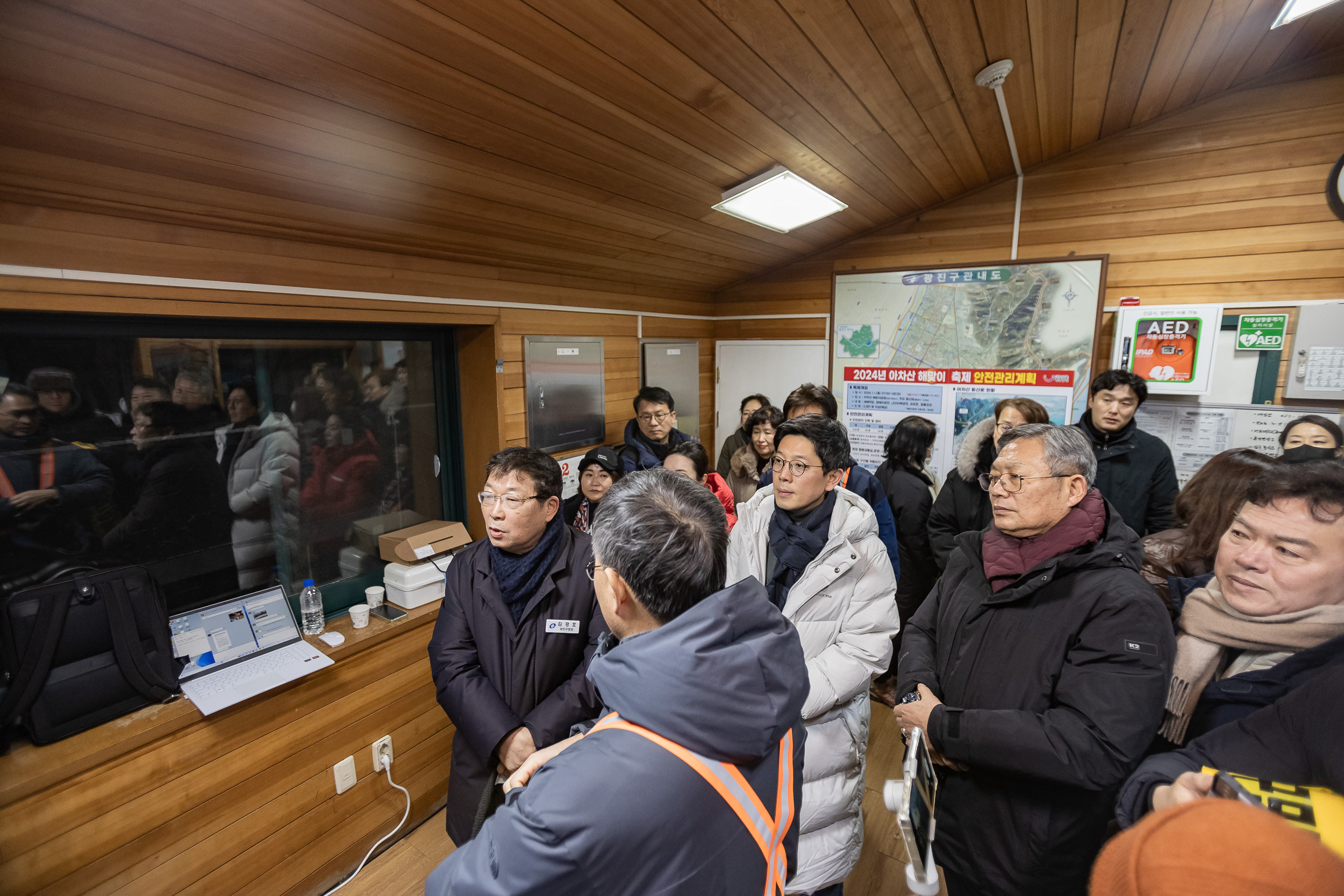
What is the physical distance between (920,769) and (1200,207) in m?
3.77

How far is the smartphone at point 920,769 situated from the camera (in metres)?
0.93

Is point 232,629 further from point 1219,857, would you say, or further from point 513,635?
point 1219,857

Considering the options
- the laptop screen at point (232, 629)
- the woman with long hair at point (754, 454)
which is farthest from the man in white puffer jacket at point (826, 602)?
the laptop screen at point (232, 629)

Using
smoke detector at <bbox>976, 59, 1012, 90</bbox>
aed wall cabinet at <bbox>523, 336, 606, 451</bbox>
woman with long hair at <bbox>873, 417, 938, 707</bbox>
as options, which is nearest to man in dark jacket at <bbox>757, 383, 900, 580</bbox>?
woman with long hair at <bbox>873, 417, 938, 707</bbox>

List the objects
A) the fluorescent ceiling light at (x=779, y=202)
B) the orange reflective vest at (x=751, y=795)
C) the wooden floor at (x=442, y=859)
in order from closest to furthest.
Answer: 1. the orange reflective vest at (x=751, y=795)
2. the wooden floor at (x=442, y=859)
3. the fluorescent ceiling light at (x=779, y=202)

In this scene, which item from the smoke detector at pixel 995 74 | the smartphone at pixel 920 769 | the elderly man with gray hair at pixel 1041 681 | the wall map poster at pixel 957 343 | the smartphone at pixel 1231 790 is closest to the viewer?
the smartphone at pixel 1231 790

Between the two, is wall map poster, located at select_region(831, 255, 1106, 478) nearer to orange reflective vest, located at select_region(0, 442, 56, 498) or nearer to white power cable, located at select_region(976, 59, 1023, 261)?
white power cable, located at select_region(976, 59, 1023, 261)

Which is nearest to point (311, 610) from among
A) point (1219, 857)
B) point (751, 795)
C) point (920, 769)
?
point (751, 795)

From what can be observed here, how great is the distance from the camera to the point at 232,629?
6.78 feet

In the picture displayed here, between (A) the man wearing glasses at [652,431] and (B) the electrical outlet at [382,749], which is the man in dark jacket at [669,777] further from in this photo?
(A) the man wearing glasses at [652,431]

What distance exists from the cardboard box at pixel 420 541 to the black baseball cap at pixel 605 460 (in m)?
0.66

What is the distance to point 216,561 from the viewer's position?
83.9 inches

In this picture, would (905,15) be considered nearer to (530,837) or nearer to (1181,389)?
(530,837)

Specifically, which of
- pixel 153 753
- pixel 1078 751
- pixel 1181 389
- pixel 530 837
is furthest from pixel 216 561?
pixel 1181 389
